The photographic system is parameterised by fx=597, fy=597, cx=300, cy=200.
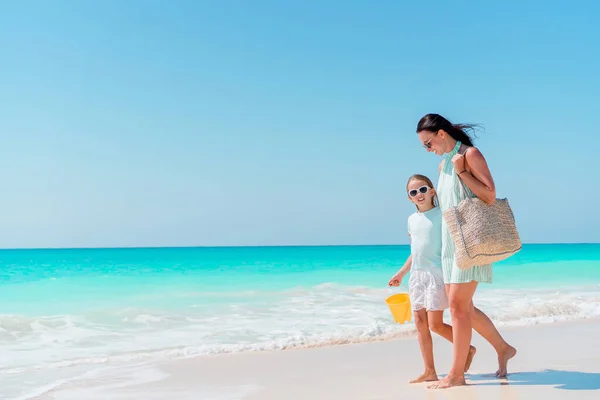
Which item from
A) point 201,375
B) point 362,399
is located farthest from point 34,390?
point 362,399

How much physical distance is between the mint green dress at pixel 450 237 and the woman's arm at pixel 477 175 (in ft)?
0.29

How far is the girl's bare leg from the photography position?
12.7ft

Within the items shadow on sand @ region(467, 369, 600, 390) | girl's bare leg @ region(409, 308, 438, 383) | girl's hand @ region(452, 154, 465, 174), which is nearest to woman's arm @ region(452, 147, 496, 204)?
girl's hand @ region(452, 154, 465, 174)

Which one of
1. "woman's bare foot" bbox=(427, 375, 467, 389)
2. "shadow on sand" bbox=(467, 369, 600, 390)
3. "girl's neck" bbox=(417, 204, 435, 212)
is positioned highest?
"girl's neck" bbox=(417, 204, 435, 212)

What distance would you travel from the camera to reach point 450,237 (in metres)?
3.48

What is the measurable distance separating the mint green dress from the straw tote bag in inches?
2.2

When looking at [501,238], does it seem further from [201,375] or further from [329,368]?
[201,375]

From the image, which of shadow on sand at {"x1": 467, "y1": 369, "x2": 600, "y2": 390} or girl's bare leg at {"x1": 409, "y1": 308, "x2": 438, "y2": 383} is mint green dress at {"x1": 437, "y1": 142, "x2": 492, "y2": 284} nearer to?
girl's bare leg at {"x1": 409, "y1": 308, "x2": 438, "y2": 383}

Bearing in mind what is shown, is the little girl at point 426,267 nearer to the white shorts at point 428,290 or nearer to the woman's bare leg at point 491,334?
the white shorts at point 428,290

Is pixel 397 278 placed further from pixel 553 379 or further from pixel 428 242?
pixel 553 379

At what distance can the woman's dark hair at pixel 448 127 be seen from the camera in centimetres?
350

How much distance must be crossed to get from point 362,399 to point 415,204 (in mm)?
1284

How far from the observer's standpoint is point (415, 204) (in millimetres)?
3939

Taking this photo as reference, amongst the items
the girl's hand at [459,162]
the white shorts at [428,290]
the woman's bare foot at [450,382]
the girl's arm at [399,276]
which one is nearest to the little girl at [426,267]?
the white shorts at [428,290]
